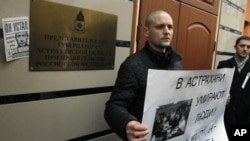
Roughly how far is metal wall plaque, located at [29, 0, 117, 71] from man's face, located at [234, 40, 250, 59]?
1.62 metres

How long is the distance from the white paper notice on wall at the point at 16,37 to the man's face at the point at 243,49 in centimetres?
221

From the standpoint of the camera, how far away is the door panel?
2.61 meters

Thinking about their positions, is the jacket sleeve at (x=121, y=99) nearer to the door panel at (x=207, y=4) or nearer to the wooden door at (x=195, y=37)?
the wooden door at (x=195, y=37)

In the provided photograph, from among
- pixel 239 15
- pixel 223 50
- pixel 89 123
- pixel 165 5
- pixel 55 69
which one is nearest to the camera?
pixel 55 69

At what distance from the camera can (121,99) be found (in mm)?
1379

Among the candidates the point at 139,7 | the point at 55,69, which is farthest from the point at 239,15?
the point at 55,69

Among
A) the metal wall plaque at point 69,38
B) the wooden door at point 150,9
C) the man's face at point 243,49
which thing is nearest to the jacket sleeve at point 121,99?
the metal wall plaque at point 69,38

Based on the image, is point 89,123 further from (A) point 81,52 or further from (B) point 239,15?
(B) point 239,15

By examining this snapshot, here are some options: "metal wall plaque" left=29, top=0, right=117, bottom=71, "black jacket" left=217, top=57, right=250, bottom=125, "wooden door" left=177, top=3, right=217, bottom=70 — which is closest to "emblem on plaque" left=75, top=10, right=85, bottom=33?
"metal wall plaque" left=29, top=0, right=117, bottom=71

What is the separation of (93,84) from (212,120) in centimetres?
77

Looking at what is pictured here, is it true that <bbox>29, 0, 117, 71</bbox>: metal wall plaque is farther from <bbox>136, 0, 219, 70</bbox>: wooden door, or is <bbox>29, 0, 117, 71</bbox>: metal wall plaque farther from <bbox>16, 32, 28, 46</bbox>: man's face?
<bbox>136, 0, 219, 70</bbox>: wooden door

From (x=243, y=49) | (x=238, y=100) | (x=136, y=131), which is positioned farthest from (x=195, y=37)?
(x=136, y=131)

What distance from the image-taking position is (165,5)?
2205mm

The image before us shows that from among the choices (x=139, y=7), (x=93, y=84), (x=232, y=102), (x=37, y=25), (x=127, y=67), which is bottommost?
(x=232, y=102)
